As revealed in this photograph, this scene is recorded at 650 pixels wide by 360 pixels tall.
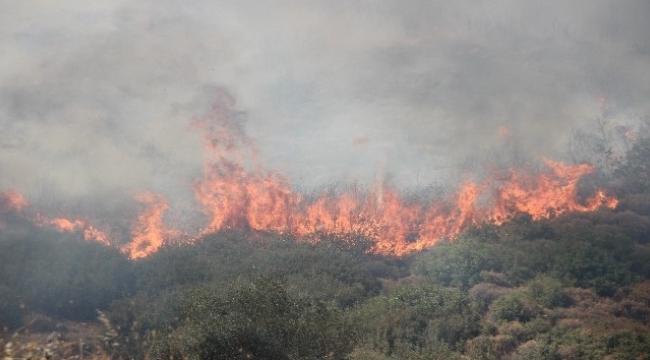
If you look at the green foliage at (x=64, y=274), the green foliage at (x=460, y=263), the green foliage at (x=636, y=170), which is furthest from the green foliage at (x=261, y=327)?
the green foliage at (x=636, y=170)

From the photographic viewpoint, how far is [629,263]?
91.0 m

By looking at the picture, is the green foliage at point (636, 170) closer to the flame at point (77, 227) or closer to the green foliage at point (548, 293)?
the green foliage at point (548, 293)

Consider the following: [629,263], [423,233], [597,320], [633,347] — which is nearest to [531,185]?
[423,233]

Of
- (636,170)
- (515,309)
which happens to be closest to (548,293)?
(515,309)

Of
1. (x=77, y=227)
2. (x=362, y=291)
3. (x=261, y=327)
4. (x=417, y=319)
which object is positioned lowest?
(x=261, y=327)

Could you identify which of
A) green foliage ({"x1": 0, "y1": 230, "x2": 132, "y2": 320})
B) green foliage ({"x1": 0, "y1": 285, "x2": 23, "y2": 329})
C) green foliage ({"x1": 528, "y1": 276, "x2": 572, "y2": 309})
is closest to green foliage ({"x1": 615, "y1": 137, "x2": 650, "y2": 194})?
green foliage ({"x1": 528, "y1": 276, "x2": 572, "y2": 309})

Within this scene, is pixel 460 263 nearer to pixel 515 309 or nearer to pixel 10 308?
pixel 515 309

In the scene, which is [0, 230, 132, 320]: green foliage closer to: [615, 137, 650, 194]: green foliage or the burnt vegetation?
the burnt vegetation

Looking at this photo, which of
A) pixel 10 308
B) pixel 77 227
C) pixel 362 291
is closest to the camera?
pixel 10 308

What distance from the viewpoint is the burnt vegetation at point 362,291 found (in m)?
45.8

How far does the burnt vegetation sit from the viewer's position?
1801 inches

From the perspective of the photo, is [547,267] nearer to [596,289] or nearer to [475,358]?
[596,289]

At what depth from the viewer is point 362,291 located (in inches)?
3551

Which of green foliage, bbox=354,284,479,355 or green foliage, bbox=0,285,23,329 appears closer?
green foliage, bbox=354,284,479,355
